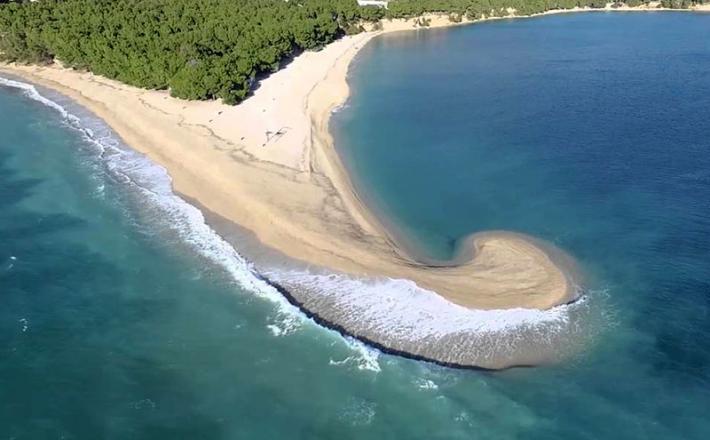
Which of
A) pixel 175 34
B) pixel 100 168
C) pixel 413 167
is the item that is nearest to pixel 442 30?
pixel 175 34

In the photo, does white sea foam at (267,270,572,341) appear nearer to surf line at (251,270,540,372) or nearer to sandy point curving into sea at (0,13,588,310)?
sandy point curving into sea at (0,13,588,310)

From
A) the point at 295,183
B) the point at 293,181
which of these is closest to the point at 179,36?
the point at 293,181

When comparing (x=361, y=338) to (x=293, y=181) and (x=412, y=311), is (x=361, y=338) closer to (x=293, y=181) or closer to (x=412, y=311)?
(x=412, y=311)

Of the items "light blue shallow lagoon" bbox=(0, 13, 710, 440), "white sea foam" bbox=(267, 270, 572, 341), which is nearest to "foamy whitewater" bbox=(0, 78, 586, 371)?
"white sea foam" bbox=(267, 270, 572, 341)

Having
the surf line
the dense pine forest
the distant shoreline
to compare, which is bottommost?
the surf line

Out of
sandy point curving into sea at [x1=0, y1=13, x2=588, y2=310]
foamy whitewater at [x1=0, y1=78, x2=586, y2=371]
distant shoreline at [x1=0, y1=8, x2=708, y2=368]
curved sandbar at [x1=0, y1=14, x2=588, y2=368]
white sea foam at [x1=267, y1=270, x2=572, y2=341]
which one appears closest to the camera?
foamy whitewater at [x1=0, y1=78, x2=586, y2=371]

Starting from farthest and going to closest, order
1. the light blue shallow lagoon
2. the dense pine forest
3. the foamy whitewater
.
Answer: the dense pine forest → the foamy whitewater → the light blue shallow lagoon

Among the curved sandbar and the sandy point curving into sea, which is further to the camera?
the sandy point curving into sea

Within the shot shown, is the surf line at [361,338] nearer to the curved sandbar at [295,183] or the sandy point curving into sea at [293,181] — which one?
the curved sandbar at [295,183]
